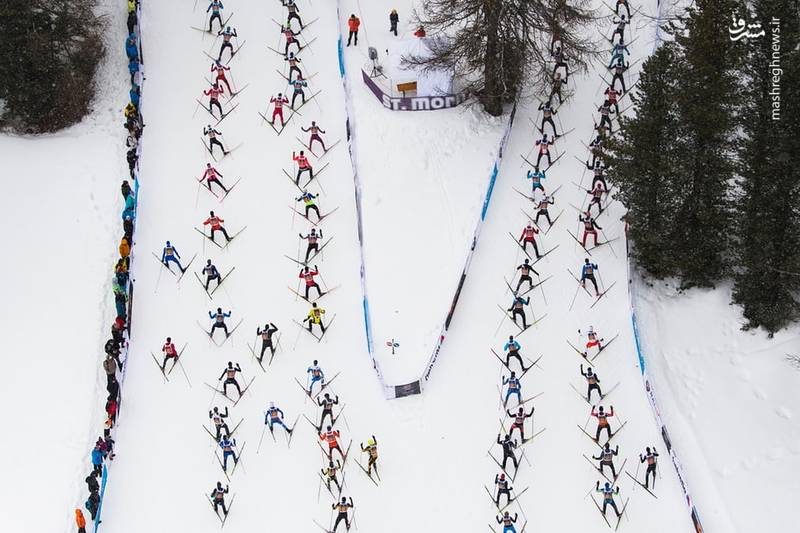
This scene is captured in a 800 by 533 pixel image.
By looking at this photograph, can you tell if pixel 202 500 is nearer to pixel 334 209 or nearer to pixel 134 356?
pixel 134 356

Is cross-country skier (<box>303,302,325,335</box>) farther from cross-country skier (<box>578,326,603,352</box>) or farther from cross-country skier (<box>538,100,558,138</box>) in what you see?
cross-country skier (<box>538,100,558,138</box>)

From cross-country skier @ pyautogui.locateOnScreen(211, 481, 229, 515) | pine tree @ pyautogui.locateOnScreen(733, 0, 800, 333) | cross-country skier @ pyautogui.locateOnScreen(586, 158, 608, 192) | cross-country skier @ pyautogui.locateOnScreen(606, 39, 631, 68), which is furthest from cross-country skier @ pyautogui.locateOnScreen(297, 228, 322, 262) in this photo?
cross-country skier @ pyautogui.locateOnScreen(606, 39, 631, 68)

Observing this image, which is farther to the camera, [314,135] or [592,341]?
[314,135]

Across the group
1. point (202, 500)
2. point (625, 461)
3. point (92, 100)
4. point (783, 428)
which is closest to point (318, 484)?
point (202, 500)

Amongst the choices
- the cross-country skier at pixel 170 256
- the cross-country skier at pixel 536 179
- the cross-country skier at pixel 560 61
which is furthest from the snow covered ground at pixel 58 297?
the cross-country skier at pixel 560 61

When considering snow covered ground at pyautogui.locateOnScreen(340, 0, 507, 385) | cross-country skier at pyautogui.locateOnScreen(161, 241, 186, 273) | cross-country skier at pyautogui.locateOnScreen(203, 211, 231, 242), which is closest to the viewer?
snow covered ground at pyautogui.locateOnScreen(340, 0, 507, 385)

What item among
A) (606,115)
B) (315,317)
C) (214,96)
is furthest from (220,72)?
(606,115)

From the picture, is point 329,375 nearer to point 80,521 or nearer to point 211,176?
point 80,521
